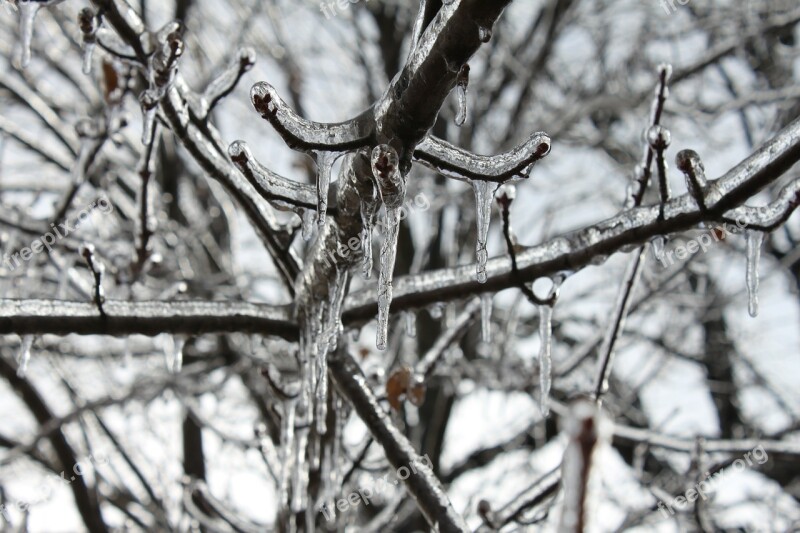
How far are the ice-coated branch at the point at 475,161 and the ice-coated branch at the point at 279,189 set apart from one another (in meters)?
0.25

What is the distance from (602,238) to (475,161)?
507mm

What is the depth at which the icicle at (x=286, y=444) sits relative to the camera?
193 cm

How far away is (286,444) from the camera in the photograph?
196cm

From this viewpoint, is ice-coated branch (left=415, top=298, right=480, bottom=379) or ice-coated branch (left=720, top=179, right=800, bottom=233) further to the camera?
ice-coated branch (left=415, top=298, right=480, bottom=379)

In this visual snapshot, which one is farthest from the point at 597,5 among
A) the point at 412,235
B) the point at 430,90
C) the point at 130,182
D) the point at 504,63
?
the point at 430,90

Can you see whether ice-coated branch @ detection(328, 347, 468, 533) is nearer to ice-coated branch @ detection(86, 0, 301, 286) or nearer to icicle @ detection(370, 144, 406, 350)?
ice-coated branch @ detection(86, 0, 301, 286)

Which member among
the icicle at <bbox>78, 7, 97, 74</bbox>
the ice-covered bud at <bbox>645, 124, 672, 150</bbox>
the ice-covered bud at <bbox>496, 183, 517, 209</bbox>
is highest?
the icicle at <bbox>78, 7, 97, 74</bbox>

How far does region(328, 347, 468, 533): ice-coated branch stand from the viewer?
163cm

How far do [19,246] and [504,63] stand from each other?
15.3ft

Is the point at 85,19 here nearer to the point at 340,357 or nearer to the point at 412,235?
the point at 340,357

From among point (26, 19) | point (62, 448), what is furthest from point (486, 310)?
point (62, 448)

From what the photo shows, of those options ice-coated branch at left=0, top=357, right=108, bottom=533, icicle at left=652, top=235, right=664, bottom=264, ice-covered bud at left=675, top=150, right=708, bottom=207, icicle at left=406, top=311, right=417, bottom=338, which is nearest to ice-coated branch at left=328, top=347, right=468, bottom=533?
icicle at left=406, top=311, right=417, bottom=338

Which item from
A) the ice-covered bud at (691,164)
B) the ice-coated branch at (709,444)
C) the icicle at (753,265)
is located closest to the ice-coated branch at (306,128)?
the ice-covered bud at (691,164)

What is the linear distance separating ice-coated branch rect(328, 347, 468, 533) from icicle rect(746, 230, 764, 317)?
0.92 m
